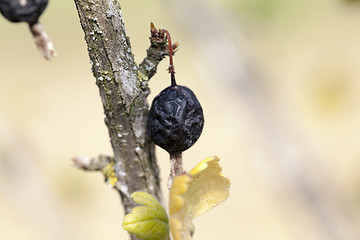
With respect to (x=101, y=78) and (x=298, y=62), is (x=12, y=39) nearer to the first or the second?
(x=298, y=62)

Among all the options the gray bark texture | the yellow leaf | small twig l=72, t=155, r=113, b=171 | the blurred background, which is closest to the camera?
the yellow leaf

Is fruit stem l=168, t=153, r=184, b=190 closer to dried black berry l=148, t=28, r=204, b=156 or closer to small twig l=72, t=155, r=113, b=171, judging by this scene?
dried black berry l=148, t=28, r=204, b=156

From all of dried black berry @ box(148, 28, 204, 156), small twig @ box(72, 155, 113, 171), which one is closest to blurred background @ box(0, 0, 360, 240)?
dried black berry @ box(148, 28, 204, 156)

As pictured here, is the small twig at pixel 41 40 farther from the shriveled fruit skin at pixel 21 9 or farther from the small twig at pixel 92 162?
the small twig at pixel 92 162

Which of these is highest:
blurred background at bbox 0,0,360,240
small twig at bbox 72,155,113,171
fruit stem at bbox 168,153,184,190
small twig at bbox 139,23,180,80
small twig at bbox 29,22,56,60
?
blurred background at bbox 0,0,360,240

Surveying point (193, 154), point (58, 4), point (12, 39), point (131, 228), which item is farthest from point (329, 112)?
point (12, 39)

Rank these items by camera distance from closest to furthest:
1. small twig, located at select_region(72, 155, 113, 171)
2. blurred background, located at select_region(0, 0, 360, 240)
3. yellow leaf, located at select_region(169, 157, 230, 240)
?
yellow leaf, located at select_region(169, 157, 230, 240)
small twig, located at select_region(72, 155, 113, 171)
blurred background, located at select_region(0, 0, 360, 240)

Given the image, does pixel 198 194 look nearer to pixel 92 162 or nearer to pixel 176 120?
pixel 176 120
